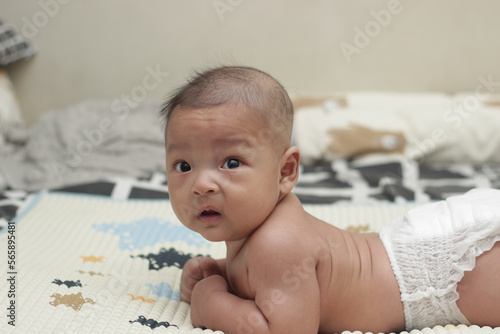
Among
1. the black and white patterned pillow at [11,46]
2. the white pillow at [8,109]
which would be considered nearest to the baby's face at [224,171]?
the white pillow at [8,109]

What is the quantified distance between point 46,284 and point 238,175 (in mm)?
429

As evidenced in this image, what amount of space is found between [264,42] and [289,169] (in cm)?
174

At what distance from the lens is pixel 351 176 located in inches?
74.2

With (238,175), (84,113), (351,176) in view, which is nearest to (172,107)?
(238,175)

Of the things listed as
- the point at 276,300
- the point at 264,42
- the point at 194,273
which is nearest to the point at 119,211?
the point at 194,273

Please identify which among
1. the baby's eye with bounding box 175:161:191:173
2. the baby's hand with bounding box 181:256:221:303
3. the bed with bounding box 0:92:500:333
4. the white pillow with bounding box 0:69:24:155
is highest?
the baby's eye with bounding box 175:161:191:173

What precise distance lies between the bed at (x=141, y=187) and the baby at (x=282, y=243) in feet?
0.23

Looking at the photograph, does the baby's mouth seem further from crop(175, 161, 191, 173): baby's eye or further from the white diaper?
the white diaper

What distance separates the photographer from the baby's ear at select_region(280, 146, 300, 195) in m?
0.86

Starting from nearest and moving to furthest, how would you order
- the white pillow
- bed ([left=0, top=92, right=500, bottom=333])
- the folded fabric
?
bed ([left=0, top=92, right=500, bottom=333]), the folded fabric, the white pillow

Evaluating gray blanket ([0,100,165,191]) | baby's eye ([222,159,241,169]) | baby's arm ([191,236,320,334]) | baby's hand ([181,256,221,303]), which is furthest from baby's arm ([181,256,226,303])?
gray blanket ([0,100,165,191])

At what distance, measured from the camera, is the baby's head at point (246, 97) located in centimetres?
82

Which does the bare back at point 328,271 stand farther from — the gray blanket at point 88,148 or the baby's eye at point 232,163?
the gray blanket at point 88,148

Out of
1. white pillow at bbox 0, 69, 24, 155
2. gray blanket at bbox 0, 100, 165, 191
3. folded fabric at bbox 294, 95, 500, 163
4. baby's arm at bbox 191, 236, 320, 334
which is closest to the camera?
baby's arm at bbox 191, 236, 320, 334
